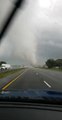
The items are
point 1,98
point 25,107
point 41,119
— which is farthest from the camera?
point 1,98

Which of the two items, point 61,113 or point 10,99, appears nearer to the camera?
point 61,113

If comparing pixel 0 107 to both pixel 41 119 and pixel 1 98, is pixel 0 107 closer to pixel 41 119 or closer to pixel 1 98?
pixel 1 98

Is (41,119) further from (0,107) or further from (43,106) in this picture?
(0,107)

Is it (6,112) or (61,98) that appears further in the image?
(61,98)

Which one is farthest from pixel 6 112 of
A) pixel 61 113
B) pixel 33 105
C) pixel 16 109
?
pixel 61 113

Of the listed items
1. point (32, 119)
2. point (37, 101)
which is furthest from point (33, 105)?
point (32, 119)

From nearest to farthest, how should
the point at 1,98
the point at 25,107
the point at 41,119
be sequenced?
the point at 41,119 → the point at 25,107 → the point at 1,98

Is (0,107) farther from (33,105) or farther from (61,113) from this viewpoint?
(61,113)
